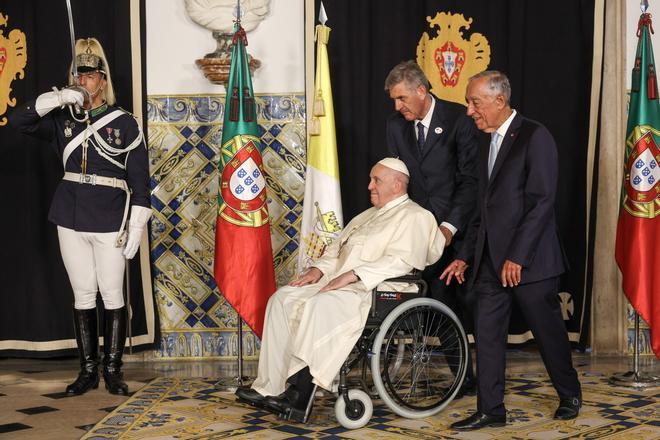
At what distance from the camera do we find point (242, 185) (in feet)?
14.4

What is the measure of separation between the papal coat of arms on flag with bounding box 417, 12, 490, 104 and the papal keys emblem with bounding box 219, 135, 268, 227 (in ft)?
4.25

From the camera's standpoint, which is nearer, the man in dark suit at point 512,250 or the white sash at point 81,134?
the man in dark suit at point 512,250

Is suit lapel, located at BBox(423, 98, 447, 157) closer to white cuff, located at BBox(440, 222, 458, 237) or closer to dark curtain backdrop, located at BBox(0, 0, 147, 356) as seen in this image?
white cuff, located at BBox(440, 222, 458, 237)

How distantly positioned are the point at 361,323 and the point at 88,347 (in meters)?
1.51

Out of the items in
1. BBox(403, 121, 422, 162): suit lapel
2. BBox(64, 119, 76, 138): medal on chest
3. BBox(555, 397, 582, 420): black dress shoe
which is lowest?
BBox(555, 397, 582, 420): black dress shoe

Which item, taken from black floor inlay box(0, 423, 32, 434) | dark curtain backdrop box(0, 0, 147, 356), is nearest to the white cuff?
black floor inlay box(0, 423, 32, 434)

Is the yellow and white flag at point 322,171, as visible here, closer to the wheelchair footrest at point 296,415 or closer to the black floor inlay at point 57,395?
the wheelchair footrest at point 296,415

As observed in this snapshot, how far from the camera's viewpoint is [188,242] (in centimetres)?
525

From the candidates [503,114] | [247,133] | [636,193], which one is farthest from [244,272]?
[636,193]

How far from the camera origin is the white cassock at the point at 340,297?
3484mm

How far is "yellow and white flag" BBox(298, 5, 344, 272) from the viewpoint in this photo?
4.61 m

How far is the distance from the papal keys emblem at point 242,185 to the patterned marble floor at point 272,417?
86cm

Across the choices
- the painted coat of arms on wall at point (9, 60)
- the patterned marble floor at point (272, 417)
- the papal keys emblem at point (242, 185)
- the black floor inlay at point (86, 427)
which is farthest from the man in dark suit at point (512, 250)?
the painted coat of arms on wall at point (9, 60)

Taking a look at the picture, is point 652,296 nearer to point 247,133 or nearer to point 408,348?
point 408,348
